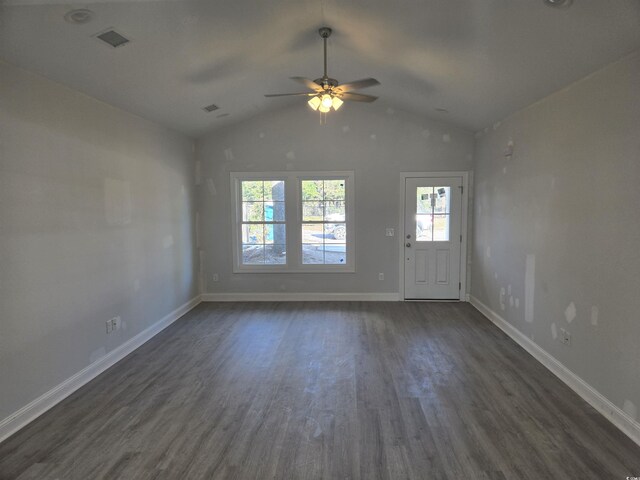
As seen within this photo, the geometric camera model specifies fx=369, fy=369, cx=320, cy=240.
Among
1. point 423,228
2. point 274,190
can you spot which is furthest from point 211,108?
point 423,228

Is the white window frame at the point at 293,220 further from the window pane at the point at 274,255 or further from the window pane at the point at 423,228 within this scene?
the window pane at the point at 423,228

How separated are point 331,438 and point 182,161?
14.2ft

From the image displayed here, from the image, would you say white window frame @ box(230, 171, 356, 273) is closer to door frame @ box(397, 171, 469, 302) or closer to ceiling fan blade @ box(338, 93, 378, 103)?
door frame @ box(397, 171, 469, 302)

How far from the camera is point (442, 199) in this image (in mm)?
5766

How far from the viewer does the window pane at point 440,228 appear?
5.77m

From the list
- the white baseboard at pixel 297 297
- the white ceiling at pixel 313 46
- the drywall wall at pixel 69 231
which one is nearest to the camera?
the white ceiling at pixel 313 46

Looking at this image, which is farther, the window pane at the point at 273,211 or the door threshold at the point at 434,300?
the window pane at the point at 273,211

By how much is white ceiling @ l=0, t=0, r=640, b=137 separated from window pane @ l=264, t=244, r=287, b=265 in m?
2.42

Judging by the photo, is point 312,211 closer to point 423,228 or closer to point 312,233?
point 312,233

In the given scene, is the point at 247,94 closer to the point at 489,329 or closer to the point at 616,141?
the point at 616,141

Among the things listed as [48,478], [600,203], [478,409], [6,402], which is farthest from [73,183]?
[600,203]

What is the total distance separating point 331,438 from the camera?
8.06ft

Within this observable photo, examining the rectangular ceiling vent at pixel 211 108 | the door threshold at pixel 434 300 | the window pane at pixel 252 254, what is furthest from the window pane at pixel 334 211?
the rectangular ceiling vent at pixel 211 108

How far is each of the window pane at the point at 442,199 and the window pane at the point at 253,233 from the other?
280 cm
